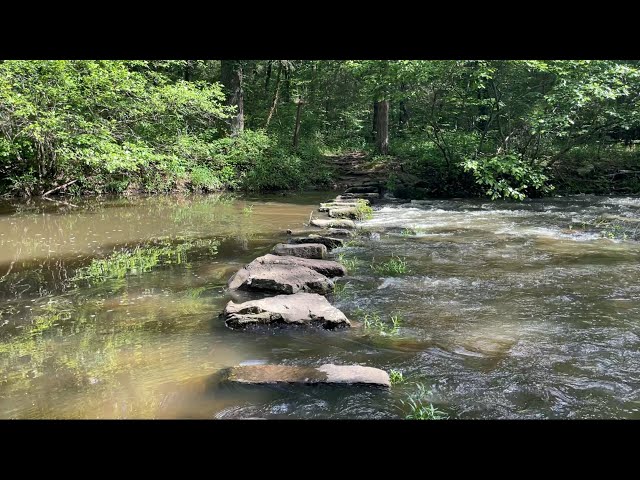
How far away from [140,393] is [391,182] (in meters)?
14.8

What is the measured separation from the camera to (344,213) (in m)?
12.2

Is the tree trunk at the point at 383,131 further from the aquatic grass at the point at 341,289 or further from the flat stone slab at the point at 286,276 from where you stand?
the aquatic grass at the point at 341,289

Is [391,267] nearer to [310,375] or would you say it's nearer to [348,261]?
[348,261]

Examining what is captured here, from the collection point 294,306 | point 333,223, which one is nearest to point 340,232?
point 333,223

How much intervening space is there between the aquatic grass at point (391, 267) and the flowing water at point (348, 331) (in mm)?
132

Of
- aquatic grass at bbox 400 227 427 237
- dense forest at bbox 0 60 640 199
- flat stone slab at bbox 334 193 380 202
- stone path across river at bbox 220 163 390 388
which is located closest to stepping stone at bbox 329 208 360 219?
aquatic grass at bbox 400 227 427 237

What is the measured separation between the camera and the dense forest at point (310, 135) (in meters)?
13.7

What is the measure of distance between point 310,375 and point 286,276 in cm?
249

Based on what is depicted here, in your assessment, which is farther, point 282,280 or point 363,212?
point 363,212

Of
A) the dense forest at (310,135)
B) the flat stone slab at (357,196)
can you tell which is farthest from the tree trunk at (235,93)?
the flat stone slab at (357,196)

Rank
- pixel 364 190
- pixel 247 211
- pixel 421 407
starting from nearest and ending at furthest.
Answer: pixel 421 407
pixel 247 211
pixel 364 190
